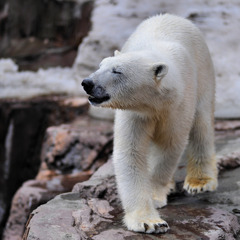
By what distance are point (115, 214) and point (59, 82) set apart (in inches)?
229

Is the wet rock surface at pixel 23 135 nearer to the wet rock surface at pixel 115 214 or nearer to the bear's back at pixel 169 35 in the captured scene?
the wet rock surface at pixel 115 214

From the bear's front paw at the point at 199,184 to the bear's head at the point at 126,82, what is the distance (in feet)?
3.95

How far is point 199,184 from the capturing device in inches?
174

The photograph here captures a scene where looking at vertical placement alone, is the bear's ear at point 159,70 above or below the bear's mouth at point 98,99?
above

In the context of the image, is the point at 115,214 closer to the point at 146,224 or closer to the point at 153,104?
the point at 146,224

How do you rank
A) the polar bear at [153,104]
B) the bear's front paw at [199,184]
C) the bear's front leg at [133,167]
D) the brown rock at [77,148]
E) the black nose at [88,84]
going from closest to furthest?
the black nose at [88,84], the polar bear at [153,104], the bear's front leg at [133,167], the bear's front paw at [199,184], the brown rock at [77,148]

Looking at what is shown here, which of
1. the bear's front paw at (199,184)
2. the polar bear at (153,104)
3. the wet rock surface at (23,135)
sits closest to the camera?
the polar bear at (153,104)

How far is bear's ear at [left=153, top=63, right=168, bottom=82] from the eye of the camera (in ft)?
11.2

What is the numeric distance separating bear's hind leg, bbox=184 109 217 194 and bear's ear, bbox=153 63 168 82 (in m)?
1.04

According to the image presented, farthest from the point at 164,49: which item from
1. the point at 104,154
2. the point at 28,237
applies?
the point at 104,154

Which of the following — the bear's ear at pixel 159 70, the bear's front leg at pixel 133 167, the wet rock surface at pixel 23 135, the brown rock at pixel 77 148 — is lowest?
the wet rock surface at pixel 23 135

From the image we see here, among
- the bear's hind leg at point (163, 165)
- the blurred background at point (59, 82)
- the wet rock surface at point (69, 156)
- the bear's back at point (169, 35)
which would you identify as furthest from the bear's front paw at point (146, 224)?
the wet rock surface at point (69, 156)

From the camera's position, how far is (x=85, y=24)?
33.1 feet

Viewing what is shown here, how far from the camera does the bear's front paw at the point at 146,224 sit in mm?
3457
